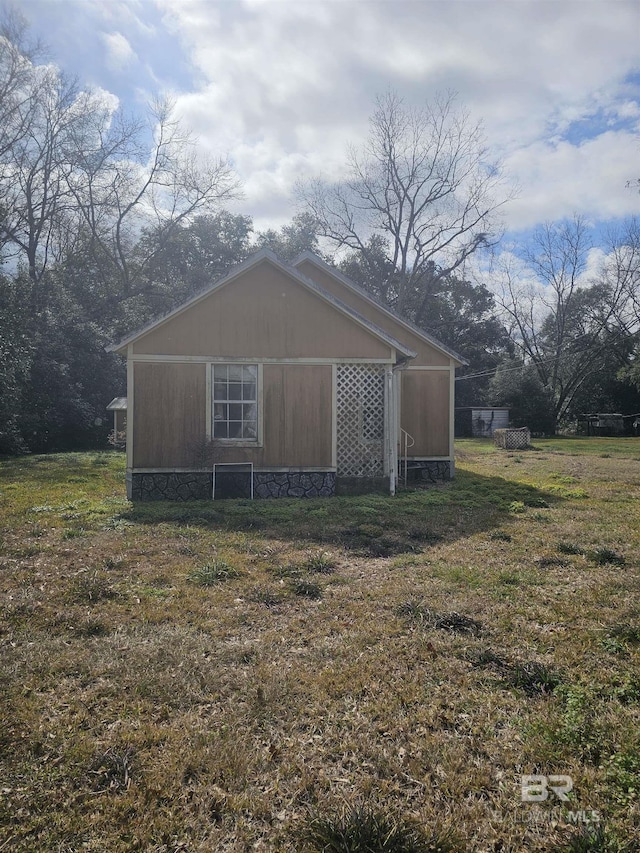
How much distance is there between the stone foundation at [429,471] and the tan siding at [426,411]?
0.22 metres

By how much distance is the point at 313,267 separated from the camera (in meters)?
13.6

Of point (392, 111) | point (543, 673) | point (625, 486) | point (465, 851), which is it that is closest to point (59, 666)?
point (465, 851)

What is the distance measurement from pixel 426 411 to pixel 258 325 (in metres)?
5.04

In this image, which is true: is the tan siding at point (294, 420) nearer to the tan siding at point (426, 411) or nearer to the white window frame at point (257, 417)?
the white window frame at point (257, 417)

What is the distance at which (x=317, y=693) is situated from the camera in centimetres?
330

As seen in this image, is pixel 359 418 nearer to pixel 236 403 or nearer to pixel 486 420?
pixel 236 403

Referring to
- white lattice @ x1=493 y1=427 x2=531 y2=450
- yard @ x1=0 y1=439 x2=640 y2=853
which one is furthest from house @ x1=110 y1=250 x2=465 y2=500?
white lattice @ x1=493 y1=427 x2=531 y2=450

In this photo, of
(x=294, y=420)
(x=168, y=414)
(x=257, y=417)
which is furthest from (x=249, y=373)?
(x=168, y=414)

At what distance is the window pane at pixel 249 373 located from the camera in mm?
10555

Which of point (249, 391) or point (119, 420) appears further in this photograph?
Result: point (119, 420)

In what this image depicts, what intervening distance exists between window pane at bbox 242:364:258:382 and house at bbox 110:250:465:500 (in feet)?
0.06

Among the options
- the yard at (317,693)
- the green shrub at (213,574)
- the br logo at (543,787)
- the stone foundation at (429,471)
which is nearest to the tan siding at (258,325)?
the stone foundation at (429,471)

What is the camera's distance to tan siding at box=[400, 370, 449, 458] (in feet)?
43.9

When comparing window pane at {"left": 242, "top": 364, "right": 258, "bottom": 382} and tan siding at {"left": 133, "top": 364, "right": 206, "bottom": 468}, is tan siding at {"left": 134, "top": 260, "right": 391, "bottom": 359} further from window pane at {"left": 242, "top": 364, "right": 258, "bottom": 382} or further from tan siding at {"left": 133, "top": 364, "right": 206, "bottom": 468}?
tan siding at {"left": 133, "top": 364, "right": 206, "bottom": 468}
